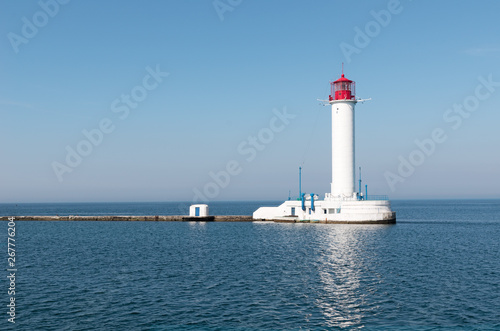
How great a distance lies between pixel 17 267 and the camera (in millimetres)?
40875

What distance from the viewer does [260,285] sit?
Answer: 106 ft

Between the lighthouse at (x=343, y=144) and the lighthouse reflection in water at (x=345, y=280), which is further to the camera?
the lighthouse at (x=343, y=144)

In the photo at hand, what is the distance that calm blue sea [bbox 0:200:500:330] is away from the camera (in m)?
24.2

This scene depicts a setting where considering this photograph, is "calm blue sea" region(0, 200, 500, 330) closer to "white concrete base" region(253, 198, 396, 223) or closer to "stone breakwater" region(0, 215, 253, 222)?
"white concrete base" region(253, 198, 396, 223)

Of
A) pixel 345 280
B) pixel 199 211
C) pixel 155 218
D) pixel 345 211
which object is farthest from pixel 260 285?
pixel 155 218

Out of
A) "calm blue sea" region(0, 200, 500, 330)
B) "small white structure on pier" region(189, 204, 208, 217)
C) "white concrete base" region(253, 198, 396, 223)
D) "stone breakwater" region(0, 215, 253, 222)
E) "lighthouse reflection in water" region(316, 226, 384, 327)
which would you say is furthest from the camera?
"small white structure on pier" region(189, 204, 208, 217)

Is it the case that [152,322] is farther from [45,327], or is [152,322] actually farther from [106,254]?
[106,254]

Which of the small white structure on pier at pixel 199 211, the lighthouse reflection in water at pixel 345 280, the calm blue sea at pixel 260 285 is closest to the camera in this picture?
the calm blue sea at pixel 260 285

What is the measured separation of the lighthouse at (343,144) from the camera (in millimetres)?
76062

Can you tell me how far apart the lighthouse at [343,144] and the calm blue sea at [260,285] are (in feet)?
60.8

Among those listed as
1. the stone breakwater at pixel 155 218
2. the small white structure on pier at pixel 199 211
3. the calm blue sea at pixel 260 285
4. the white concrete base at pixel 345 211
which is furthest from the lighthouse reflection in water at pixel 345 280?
the small white structure on pier at pixel 199 211

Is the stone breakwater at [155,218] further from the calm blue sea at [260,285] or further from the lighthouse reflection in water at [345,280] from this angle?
the lighthouse reflection in water at [345,280]

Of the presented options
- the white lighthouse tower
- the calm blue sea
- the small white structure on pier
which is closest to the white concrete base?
the white lighthouse tower

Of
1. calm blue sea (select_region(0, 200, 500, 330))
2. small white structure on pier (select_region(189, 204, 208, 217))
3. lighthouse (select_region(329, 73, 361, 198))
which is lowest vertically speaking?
calm blue sea (select_region(0, 200, 500, 330))
